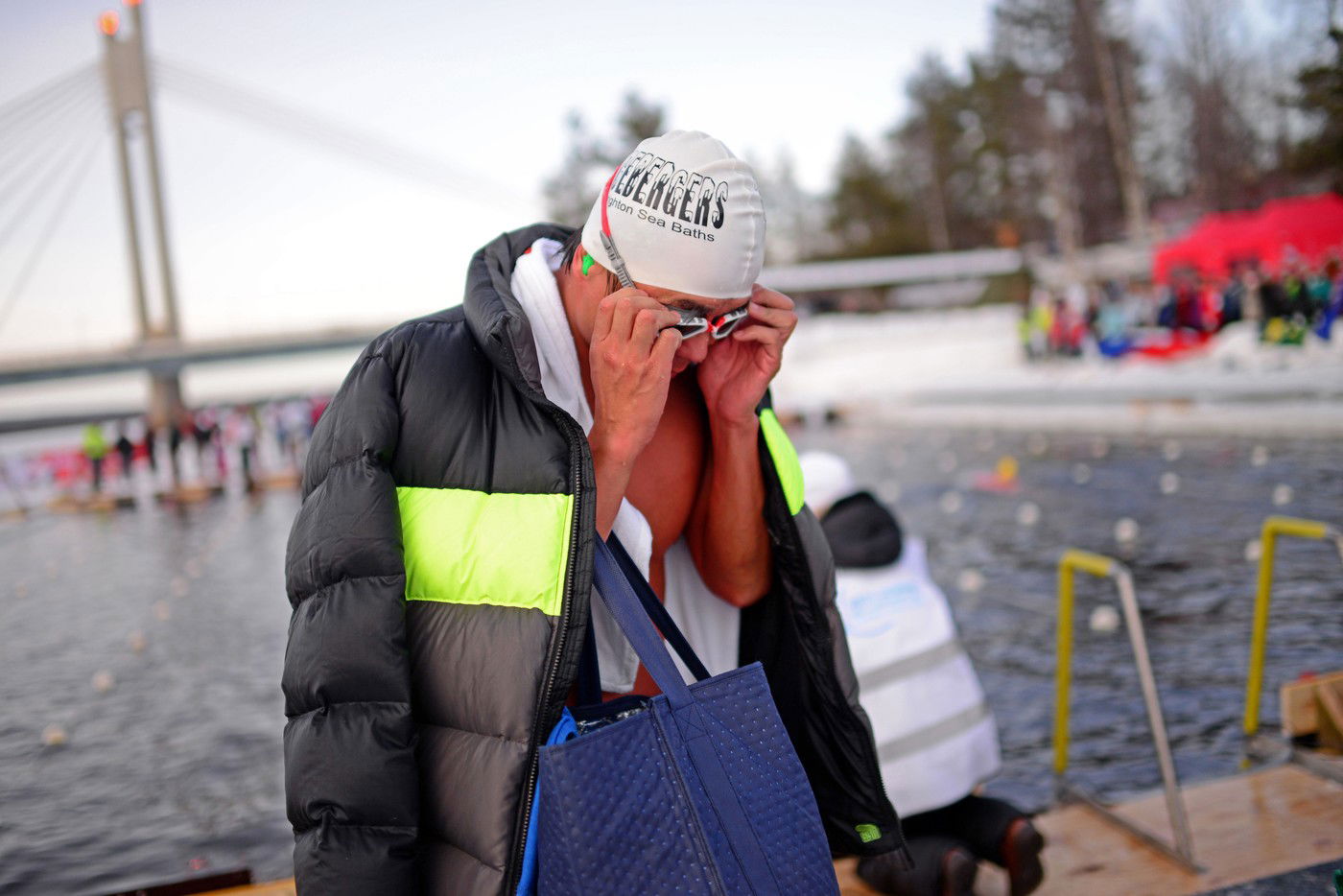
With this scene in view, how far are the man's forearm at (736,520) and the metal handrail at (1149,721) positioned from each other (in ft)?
5.22

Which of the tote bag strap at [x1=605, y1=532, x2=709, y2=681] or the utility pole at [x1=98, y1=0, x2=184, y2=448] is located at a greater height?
the utility pole at [x1=98, y1=0, x2=184, y2=448]

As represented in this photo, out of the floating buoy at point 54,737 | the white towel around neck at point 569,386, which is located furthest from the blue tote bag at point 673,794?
the floating buoy at point 54,737

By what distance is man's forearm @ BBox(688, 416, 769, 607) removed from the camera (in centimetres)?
195

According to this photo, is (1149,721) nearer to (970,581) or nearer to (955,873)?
(955,873)

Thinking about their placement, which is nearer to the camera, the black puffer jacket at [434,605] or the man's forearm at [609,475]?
the black puffer jacket at [434,605]

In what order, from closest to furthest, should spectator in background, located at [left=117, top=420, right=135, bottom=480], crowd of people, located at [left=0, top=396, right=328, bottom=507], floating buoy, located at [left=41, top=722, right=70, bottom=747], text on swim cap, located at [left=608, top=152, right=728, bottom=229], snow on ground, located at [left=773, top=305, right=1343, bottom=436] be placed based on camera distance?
text on swim cap, located at [left=608, top=152, right=728, bottom=229], floating buoy, located at [left=41, top=722, right=70, bottom=747], snow on ground, located at [left=773, top=305, right=1343, bottom=436], crowd of people, located at [left=0, top=396, right=328, bottom=507], spectator in background, located at [left=117, top=420, right=135, bottom=480]

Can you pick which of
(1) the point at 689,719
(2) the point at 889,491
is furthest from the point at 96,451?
(1) the point at 689,719

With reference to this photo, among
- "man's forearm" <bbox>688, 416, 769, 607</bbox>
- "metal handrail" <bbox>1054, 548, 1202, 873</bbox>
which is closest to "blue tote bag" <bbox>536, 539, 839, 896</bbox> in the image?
"man's forearm" <bbox>688, 416, 769, 607</bbox>

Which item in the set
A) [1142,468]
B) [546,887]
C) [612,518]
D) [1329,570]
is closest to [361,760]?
[546,887]

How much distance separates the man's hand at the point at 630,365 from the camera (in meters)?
1.56

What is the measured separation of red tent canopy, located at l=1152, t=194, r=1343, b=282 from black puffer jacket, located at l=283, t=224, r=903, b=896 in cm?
2353

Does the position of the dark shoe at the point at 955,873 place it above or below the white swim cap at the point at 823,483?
below

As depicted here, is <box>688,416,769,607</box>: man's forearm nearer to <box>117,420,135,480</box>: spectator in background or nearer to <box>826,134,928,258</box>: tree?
<box>117,420,135,480</box>: spectator in background

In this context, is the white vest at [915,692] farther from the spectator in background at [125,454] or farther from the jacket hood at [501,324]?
the spectator in background at [125,454]
